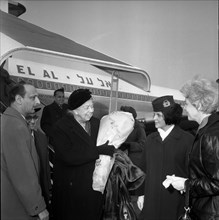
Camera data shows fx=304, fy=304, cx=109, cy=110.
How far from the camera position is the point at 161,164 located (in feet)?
8.79

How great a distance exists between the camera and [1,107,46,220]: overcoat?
163cm

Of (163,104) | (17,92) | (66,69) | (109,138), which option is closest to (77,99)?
(109,138)

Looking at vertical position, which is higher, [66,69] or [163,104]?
[163,104]

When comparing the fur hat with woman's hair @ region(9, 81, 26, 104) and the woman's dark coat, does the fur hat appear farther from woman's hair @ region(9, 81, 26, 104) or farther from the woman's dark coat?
woman's hair @ region(9, 81, 26, 104)

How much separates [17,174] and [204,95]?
128cm

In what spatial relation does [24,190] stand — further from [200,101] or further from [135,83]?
[135,83]

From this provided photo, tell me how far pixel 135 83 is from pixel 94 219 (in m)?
2.21

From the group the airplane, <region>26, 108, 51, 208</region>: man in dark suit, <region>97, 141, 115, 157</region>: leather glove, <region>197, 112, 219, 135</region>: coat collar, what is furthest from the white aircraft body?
<region>197, 112, 219, 135</region>: coat collar

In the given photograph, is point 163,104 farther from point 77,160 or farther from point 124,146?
point 77,160

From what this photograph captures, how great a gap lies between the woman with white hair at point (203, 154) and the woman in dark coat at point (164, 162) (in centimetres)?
55

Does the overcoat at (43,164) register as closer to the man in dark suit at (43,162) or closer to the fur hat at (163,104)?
the man in dark suit at (43,162)

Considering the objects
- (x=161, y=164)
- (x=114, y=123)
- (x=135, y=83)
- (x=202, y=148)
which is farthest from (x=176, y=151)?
(x=135, y=83)

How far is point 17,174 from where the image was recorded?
1650 millimetres

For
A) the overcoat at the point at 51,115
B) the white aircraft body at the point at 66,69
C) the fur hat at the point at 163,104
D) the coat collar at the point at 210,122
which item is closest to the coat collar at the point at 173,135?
the fur hat at the point at 163,104
